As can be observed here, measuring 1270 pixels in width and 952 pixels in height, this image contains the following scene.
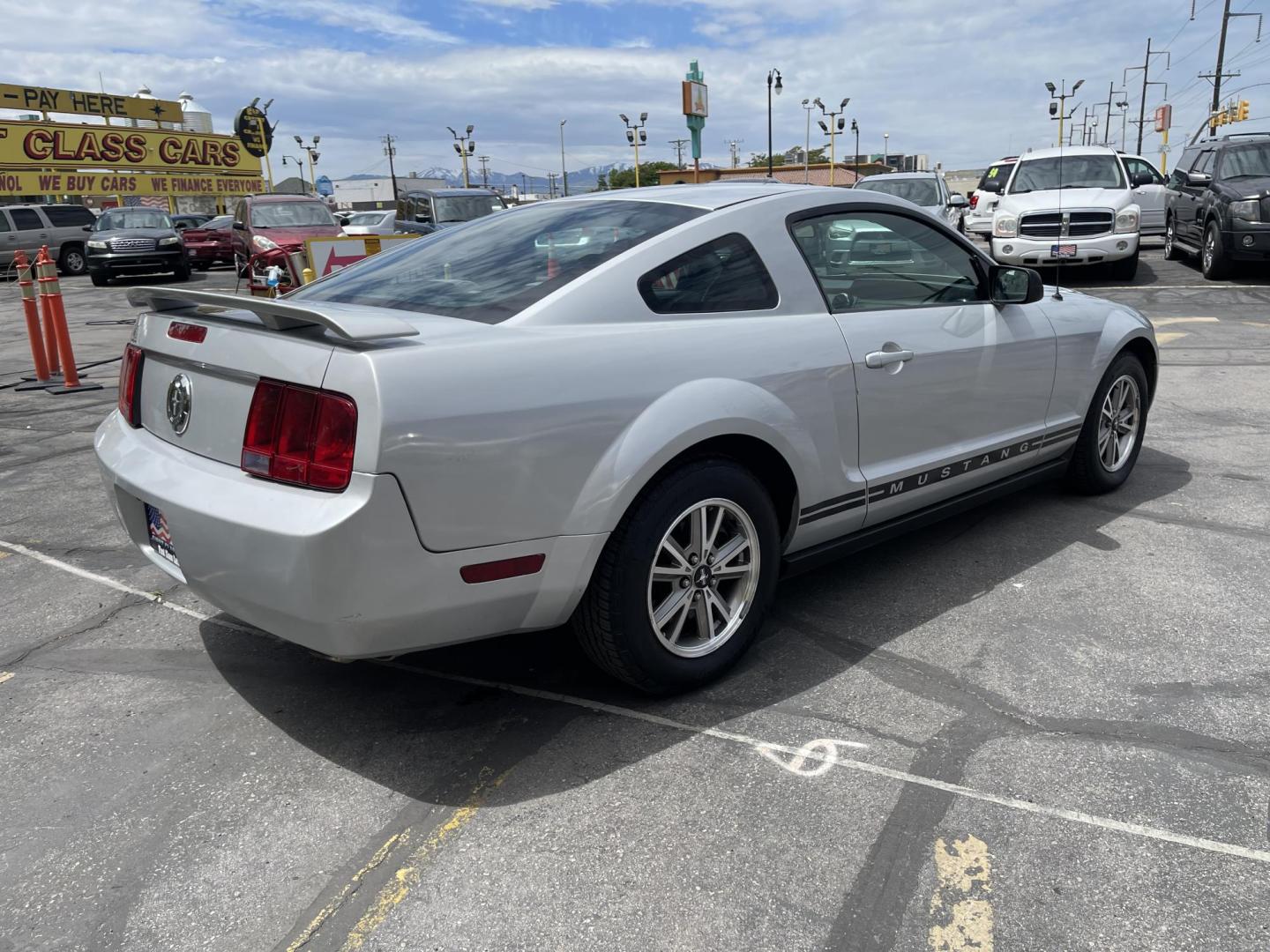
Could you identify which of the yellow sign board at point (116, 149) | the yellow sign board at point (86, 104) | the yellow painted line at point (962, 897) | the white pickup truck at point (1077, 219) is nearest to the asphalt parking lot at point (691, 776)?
the yellow painted line at point (962, 897)

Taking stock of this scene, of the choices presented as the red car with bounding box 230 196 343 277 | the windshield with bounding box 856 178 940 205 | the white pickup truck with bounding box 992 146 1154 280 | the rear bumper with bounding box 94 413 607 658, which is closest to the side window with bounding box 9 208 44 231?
the red car with bounding box 230 196 343 277

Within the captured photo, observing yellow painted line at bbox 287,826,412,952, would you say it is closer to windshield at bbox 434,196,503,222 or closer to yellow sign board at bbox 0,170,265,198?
windshield at bbox 434,196,503,222

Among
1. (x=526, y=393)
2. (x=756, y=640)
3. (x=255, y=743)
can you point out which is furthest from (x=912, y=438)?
(x=255, y=743)

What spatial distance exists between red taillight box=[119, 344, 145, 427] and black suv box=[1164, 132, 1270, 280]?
13816mm

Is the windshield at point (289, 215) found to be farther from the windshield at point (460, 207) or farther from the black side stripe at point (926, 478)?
the black side stripe at point (926, 478)

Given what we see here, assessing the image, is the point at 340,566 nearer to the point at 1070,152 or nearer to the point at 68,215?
the point at 1070,152

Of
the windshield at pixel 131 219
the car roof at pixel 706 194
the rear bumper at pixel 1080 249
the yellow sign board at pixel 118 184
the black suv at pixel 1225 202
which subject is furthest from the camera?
the yellow sign board at pixel 118 184

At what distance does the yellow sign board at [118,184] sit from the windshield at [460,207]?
65.8 feet

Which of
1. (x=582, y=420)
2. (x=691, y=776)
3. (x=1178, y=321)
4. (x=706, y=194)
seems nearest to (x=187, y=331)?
(x=582, y=420)

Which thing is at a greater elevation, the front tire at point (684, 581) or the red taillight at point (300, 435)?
the red taillight at point (300, 435)

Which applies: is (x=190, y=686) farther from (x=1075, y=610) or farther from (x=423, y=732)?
(x=1075, y=610)

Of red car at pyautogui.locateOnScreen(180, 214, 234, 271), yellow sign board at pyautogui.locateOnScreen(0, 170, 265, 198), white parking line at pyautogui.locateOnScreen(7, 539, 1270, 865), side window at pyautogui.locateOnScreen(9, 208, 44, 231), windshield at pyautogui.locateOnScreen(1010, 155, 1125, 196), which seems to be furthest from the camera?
yellow sign board at pyautogui.locateOnScreen(0, 170, 265, 198)

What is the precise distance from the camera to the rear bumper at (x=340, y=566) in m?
2.42

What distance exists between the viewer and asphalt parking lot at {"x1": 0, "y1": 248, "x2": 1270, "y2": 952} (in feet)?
7.28
